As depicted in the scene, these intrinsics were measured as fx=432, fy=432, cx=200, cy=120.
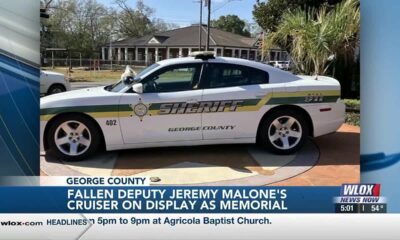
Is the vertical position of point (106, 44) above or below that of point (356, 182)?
above

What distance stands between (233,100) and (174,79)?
559 mm

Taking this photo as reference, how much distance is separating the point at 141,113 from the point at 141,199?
83 centimetres

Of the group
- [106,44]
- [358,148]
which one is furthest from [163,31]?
[358,148]

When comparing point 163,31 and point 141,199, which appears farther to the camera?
point 163,31

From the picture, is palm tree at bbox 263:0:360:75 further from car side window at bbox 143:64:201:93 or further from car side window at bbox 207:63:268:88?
car side window at bbox 143:64:201:93

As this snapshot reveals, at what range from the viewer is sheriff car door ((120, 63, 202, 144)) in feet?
12.0

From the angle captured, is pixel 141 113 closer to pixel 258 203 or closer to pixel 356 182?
pixel 258 203

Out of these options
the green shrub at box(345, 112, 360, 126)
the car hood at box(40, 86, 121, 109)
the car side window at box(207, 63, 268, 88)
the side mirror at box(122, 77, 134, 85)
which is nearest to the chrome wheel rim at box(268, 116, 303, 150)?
the car side window at box(207, 63, 268, 88)

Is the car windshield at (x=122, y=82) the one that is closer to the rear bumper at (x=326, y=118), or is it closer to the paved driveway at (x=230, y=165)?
the paved driveway at (x=230, y=165)

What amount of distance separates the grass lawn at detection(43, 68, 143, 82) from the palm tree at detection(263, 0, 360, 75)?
1.25m

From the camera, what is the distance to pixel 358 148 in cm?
324

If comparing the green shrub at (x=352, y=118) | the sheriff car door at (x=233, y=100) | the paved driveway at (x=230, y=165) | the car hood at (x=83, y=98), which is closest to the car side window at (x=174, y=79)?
the sheriff car door at (x=233, y=100)

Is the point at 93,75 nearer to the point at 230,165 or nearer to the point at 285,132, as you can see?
the point at 230,165

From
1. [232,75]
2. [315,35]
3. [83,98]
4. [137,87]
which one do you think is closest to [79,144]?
[83,98]
